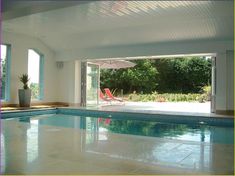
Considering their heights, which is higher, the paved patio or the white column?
the white column

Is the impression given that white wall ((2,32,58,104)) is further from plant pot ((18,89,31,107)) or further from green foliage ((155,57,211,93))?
green foliage ((155,57,211,93))

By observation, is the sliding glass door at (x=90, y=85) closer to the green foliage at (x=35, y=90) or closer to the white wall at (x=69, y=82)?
the white wall at (x=69, y=82)

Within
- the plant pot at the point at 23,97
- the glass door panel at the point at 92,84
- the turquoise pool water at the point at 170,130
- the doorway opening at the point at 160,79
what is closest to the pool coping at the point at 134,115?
the turquoise pool water at the point at 170,130

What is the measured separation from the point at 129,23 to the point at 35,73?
19.8ft

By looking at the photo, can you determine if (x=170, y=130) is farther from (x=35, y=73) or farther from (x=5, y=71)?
(x=35, y=73)

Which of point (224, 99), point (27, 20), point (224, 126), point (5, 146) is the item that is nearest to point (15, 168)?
point (5, 146)

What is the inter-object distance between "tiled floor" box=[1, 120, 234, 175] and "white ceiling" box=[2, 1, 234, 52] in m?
2.82

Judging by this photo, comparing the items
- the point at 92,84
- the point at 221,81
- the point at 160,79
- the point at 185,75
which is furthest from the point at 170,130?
the point at 160,79

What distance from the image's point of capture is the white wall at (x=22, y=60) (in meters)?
11.8

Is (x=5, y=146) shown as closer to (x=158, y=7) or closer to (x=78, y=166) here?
(x=78, y=166)

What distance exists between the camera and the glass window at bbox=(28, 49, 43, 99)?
12.9m

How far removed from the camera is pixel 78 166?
12.4 ft

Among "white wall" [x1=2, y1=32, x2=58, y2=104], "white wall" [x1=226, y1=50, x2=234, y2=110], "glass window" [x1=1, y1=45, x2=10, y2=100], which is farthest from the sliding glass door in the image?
"white wall" [x1=226, y1=50, x2=234, y2=110]

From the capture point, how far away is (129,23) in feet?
29.0
